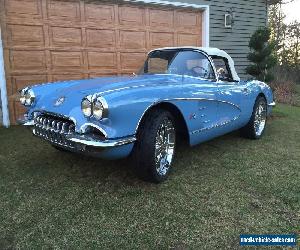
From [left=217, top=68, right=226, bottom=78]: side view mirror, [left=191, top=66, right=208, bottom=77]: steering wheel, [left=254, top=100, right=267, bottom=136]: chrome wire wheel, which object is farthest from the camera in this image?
[left=254, top=100, right=267, bottom=136]: chrome wire wheel

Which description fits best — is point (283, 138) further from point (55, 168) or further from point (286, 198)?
point (55, 168)

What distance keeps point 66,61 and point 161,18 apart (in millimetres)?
2840

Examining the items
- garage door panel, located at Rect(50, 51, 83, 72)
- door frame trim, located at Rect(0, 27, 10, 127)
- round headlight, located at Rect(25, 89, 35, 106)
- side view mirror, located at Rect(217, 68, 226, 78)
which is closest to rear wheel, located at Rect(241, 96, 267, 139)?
side view mirror, located at Rect(217, 68, 226, 78)

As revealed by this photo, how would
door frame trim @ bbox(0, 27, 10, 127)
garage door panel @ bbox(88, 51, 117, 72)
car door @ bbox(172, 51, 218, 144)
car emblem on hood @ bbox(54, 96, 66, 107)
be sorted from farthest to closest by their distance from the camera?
1. garage door panel @ bbox(88, 51, 117, 72)
2. door frame trim @ bbox(0, 27, 10, 127)
3. car door @ bbox(172, 51, 218, 144)
4. car emblem on hood @ bbox(54, 96, 66, 107)

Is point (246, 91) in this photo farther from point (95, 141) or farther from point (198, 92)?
point (95, 141)

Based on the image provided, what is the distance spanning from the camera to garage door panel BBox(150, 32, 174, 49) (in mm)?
8359

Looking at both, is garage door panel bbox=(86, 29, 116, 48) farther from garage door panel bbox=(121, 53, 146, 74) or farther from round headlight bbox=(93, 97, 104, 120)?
round headlight bbox=(93, 97, 104, 120)

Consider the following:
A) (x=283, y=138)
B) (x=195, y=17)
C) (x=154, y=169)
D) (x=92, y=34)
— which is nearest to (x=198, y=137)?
(x=154, y=169)

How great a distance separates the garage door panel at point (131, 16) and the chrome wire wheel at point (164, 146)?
492 cm

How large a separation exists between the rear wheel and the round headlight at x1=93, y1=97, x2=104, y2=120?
11.0ft

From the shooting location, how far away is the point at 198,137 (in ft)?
13.1

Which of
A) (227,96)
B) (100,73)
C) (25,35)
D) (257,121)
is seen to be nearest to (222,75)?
(227,96)

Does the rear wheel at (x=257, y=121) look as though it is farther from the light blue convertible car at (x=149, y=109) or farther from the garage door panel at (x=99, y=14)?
the garage door panel at (x=99, y=14)

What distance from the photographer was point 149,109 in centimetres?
334
